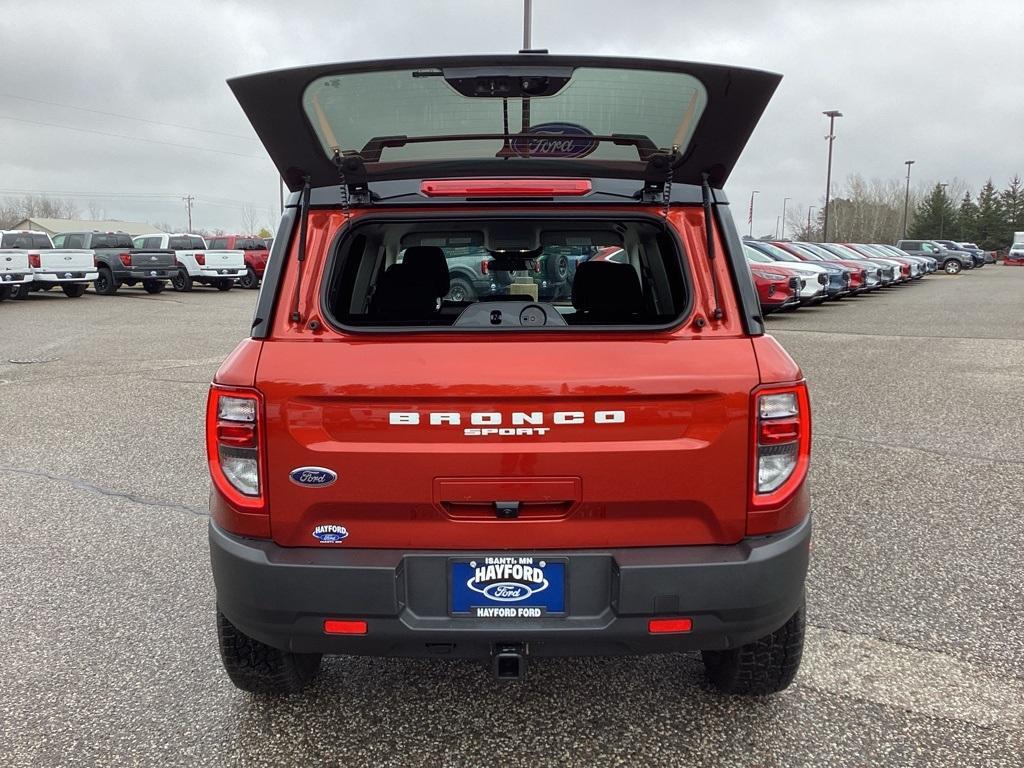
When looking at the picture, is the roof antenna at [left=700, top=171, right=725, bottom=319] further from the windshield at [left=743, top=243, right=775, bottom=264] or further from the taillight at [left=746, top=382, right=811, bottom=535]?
the windshield at [left=743, top=243, right=775, bottom=264]

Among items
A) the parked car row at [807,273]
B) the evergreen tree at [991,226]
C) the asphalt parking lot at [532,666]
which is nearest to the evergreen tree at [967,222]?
the evergreen tree at [991,226]

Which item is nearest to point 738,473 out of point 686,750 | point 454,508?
point 454,508

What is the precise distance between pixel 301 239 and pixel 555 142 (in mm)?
819

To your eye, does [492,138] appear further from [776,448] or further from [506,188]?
[776,448]

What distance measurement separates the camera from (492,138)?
2416mm

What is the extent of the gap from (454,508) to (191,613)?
181cm

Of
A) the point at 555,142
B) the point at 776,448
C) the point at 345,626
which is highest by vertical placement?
the point at 555,142

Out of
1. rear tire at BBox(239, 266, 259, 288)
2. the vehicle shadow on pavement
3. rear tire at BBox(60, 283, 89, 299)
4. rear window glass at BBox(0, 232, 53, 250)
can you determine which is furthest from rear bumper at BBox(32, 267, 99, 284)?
the vehicle shadow on pavement

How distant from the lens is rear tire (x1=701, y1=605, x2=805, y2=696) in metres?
2.53

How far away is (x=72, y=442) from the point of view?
6.36 m

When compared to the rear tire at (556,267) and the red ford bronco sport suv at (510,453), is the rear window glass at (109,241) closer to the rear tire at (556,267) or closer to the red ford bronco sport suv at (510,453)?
the rear tire at (556,267)

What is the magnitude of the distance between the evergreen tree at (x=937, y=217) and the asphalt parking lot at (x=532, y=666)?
8694 cm

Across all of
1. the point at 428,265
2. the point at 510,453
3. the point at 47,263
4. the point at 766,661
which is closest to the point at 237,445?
the point at 510,453

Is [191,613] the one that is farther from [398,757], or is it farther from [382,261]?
[382,261]
